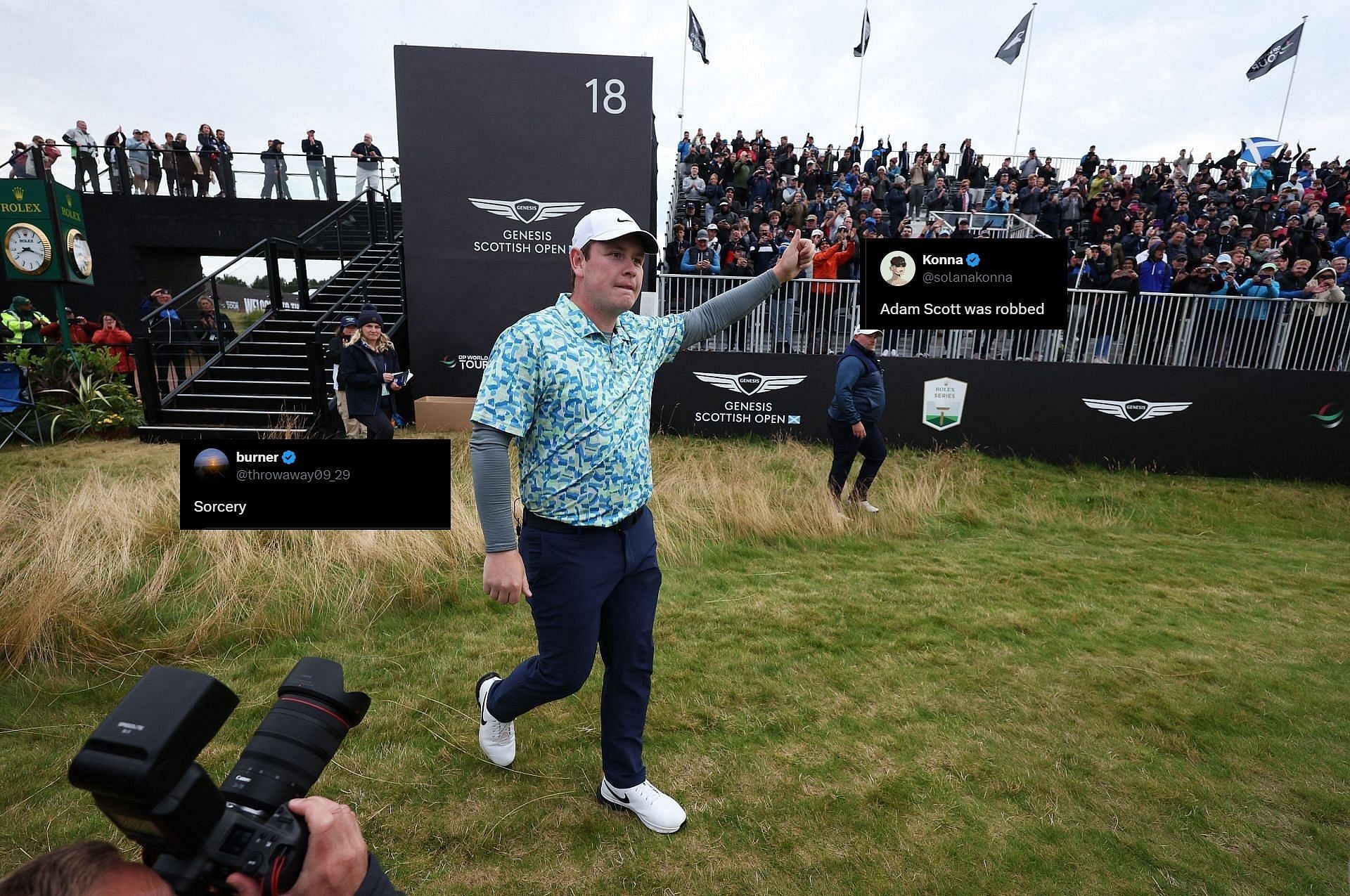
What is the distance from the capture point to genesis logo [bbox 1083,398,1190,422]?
9562 mm

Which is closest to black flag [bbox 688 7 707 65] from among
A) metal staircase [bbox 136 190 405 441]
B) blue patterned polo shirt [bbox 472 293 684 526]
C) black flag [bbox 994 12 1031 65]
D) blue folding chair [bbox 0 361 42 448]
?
black flag [bbox 994 12 1031 65]

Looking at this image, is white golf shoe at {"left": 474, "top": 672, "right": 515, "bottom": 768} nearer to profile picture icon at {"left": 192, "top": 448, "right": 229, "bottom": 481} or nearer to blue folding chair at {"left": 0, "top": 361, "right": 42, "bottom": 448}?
profile picture icon at {"left": 192, "top": 448, "right": 229, "bottom": 481}

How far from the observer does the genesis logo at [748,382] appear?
33.0 feet

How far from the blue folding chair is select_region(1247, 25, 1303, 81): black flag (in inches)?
1241

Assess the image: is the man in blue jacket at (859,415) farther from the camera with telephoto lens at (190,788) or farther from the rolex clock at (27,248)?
the rolex clock at (27,248)

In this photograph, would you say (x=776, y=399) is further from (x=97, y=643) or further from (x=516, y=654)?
(x=97, y=643)

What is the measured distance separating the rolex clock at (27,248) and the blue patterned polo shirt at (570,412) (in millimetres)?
11755

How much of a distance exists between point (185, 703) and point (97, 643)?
3624 millimetres

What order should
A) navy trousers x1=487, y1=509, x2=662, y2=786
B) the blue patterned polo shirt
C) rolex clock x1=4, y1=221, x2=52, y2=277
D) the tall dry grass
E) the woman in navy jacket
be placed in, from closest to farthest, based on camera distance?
the blue patterned polo shirt
navy trousers x1=487, y1=509, x2=662, y2=786
the tall dry grass
the woman in navy jacket
rolex clock x1=4, y1=221, x2=52, y2=277

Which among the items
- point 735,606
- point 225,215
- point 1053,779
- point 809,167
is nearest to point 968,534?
point 735,606

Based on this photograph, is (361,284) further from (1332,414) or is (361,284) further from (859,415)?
(1332,414)

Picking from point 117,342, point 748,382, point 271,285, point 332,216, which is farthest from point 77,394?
point 748,382

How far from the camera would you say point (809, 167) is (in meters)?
17.3
